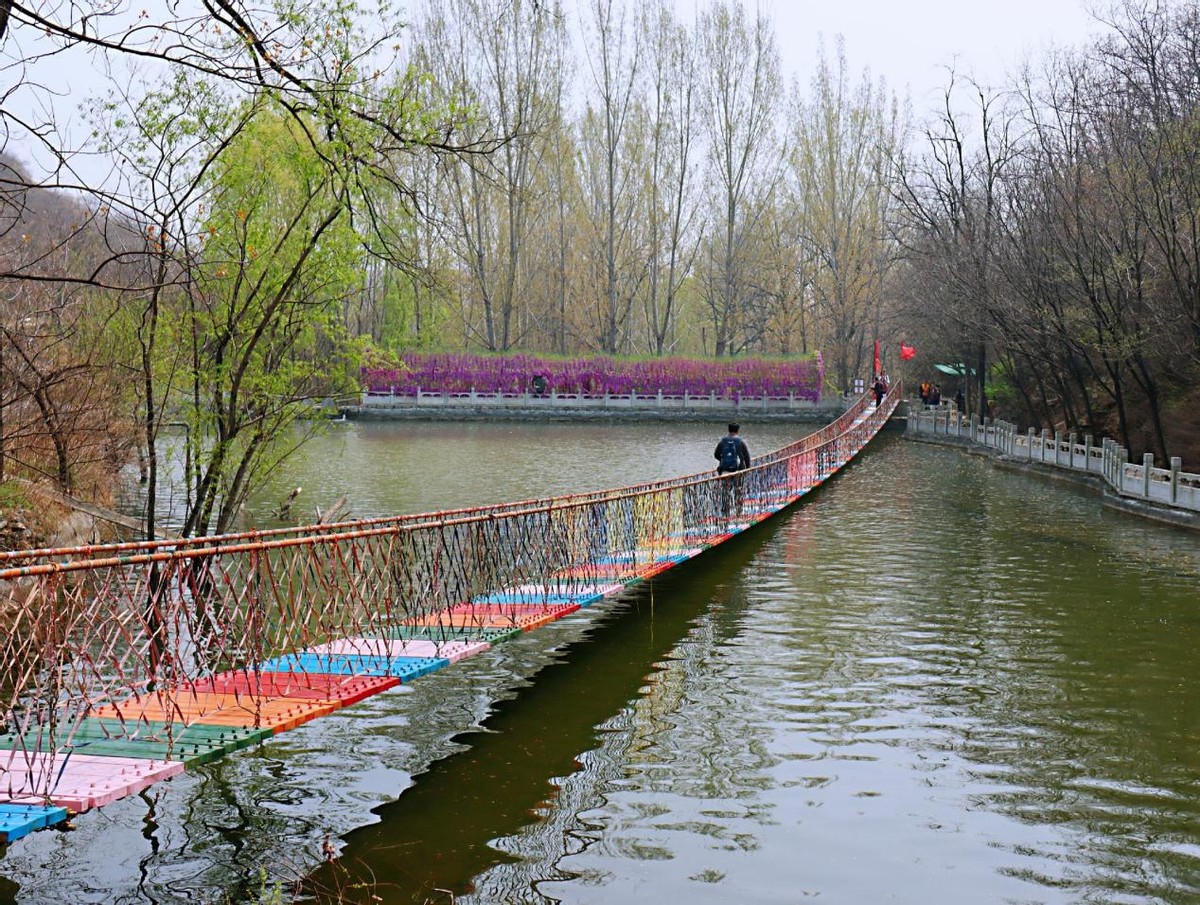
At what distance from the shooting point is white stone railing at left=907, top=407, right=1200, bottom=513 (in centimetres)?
2361

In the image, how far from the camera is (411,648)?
942 centimetres

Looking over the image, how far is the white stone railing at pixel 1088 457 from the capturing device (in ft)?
77.5

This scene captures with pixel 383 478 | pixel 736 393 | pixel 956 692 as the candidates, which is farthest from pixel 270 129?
pixel 736 393

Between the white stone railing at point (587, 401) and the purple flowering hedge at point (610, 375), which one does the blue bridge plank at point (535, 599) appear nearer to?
the white stone railing at point (587, 401)

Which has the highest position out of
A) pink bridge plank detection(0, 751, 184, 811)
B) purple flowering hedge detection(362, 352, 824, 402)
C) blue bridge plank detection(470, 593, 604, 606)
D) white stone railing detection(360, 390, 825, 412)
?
purple flowering hedge detection(362, 352, 824, 402)

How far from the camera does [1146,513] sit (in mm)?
24281

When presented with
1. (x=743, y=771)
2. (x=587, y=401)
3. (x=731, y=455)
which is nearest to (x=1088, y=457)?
(x=731, y=455)

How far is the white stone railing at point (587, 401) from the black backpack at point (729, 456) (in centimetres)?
4409

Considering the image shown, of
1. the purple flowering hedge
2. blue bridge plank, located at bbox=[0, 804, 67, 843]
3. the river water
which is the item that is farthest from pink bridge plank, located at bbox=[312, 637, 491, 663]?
the purple flowering hedge

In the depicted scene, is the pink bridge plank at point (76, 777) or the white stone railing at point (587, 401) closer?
the pink bridge plank at point (76, 777)

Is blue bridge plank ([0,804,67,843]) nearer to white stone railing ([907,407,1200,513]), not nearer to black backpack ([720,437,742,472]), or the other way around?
black backpack ([720,437,742,472])

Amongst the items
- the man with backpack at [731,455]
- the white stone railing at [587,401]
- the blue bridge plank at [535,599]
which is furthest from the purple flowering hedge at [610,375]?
the blue bridge plank at [535,599]

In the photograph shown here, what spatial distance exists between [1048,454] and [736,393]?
33.8m

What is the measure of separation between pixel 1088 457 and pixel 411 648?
25667 millimetres
